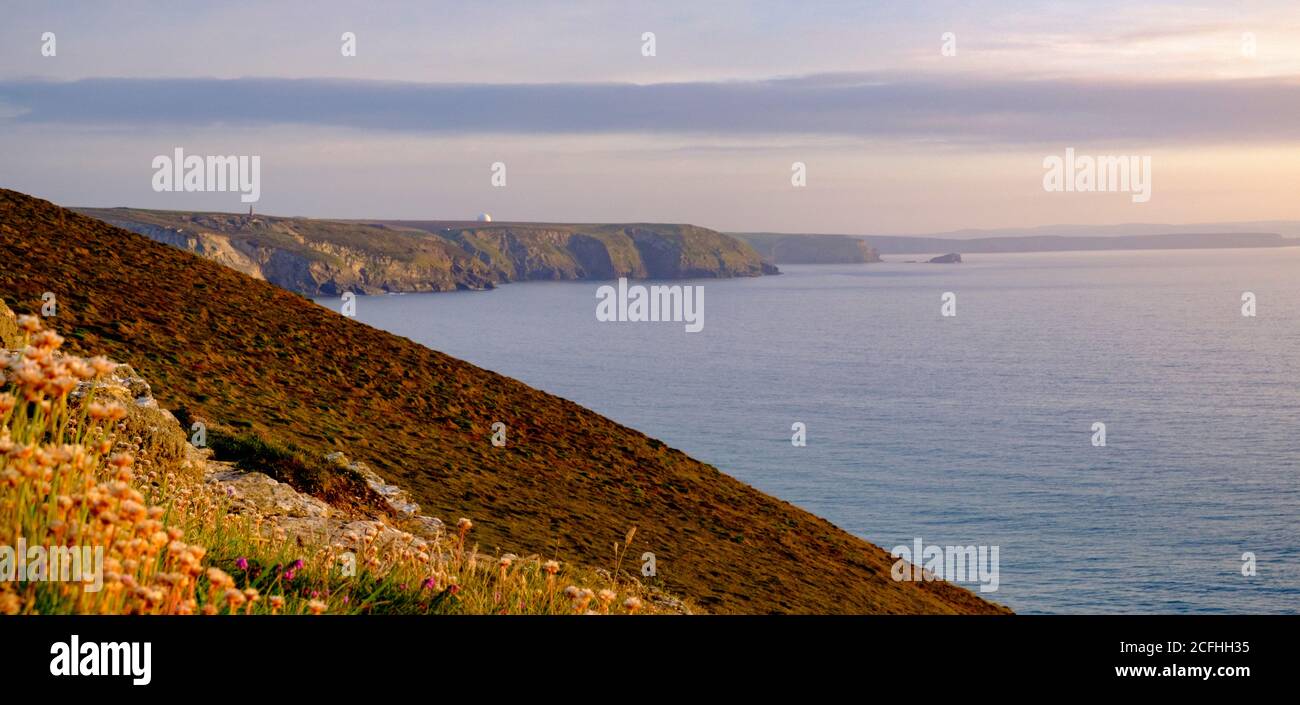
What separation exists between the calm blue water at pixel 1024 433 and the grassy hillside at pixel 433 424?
29.5 metres

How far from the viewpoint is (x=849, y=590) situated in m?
17.9

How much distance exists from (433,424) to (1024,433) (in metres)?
75.4

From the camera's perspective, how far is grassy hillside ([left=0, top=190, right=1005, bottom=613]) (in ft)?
51.8

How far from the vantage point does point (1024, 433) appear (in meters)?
85.8

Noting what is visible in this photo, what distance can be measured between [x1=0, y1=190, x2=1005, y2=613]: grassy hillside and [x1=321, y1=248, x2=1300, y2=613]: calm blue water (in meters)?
29.5

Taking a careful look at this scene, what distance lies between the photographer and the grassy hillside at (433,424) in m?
15.8
